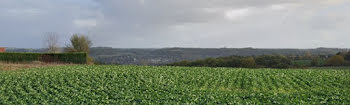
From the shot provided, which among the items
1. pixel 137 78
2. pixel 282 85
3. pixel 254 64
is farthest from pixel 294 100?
pixel 254 64

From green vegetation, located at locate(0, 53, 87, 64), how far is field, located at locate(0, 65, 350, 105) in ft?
42.0

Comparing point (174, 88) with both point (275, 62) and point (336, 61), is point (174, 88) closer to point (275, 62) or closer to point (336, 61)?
point (275, 62)

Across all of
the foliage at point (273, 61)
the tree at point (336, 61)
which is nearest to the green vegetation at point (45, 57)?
the foliage at point (273, 61)

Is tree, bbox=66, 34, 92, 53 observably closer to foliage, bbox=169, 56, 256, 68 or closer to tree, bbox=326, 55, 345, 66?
foliage, bbox=169, 56, 256, 68

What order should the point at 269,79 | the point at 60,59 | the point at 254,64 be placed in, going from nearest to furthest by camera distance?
the point at 269,79 → the point at 60,59 → the point at 254,64

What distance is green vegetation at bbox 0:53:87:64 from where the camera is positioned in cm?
3594

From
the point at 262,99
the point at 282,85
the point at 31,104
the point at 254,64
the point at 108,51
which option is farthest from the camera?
the point at 108,51

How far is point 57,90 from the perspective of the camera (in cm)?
1736

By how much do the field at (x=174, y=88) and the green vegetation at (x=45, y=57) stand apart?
12.8m

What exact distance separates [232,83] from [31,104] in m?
12.4

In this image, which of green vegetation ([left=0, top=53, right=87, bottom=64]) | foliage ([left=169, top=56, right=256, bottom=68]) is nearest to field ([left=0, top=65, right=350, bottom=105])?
green vegetation ([left=0, top=53, right=87, bottom=64])

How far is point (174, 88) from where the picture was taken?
58.4ft

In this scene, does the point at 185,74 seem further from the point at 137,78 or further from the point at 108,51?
the point at 108,51

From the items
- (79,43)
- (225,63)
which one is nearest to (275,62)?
(225,63)
